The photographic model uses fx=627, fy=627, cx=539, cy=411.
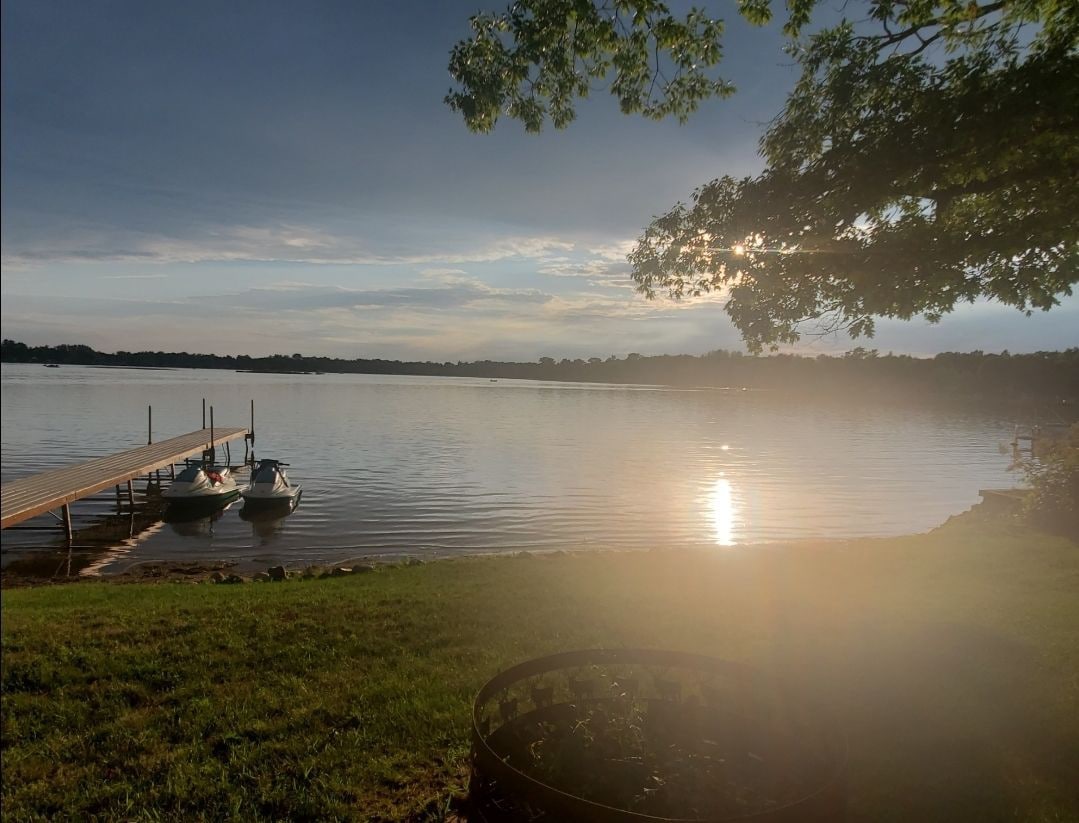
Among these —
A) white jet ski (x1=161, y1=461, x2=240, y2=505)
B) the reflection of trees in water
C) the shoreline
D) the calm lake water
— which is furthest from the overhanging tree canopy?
white jet ski (x1=161, y1=461, x2=240, y2=505)

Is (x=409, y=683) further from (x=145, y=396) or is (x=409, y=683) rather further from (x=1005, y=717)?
(x=145, y=396)

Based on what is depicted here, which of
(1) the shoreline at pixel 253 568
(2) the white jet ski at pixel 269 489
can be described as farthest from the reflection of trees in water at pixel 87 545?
(2) the white jet ski at pixel 269 489

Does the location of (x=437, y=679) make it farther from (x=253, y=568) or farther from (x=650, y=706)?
(x=253, y=568)

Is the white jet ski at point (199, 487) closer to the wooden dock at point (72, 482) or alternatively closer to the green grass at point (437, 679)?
the wooden dock at point (72, 482)

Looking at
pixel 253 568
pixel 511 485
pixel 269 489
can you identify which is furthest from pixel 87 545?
pixel 511 485

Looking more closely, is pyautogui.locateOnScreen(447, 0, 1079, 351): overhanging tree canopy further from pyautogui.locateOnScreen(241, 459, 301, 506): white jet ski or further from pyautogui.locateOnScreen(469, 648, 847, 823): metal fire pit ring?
pyautogui.locateOnScreen(241, 459, 301, 506): white jet ski

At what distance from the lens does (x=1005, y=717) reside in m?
5.98

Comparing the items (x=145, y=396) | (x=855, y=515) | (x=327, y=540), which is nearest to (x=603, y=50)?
(x=327, y=540)

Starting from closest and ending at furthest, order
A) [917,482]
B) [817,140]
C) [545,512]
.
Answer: [817,140]
[545,512]
[917,482]

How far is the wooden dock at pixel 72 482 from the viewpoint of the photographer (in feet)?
68.1

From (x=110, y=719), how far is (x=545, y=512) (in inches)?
1011

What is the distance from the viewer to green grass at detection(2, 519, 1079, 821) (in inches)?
202

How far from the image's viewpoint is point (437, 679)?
7.55 metres

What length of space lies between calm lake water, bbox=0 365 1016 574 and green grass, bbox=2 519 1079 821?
1383 centimetres
